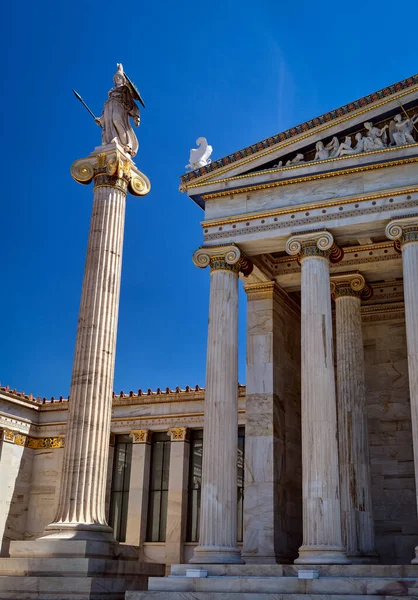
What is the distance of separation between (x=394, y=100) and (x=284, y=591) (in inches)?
835

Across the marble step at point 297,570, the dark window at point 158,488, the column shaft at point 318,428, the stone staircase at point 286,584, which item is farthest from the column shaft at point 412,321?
the dark window at point 158,488

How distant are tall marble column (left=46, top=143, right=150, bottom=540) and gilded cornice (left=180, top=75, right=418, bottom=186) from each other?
12.1 ft

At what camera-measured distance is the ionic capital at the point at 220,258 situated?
34500mm

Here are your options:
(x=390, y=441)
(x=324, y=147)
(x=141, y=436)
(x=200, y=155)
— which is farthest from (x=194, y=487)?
(x=324, y=147)

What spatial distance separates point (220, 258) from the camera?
34.7m

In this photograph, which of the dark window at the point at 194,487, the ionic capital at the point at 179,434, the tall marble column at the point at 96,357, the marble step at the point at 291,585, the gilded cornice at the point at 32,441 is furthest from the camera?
the gilded cornice at the point at 32,441

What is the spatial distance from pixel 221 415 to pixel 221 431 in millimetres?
678

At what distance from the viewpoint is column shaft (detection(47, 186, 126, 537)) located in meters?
31.8

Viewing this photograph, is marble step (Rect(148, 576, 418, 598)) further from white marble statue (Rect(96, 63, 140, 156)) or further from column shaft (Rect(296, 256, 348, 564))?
white marble statue (Rect(96, 63, 140, 156))

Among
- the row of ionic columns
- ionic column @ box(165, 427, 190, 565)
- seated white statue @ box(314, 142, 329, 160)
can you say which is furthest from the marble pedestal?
seated white statue @ box(314, 142, 329, 160)

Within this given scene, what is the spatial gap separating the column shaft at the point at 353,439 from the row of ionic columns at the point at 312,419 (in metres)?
0.05

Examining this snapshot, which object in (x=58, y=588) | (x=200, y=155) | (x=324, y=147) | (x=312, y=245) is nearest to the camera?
(x=58, y=588)

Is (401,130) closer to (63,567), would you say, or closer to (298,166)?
(298,166)

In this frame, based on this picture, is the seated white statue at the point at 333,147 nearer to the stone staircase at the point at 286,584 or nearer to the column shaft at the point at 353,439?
the column shaft at the point at 353,439
